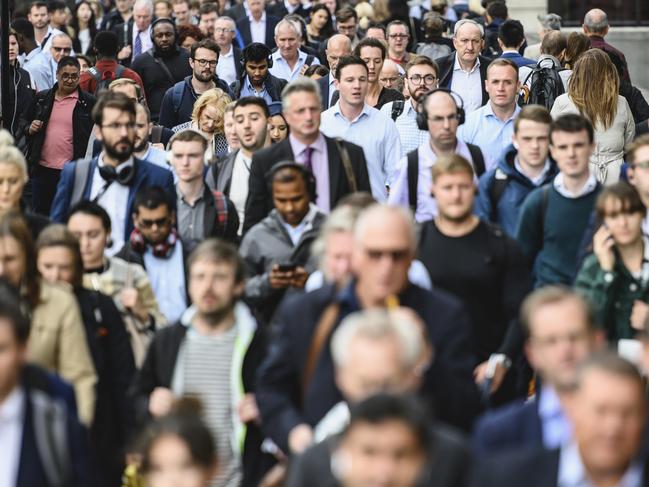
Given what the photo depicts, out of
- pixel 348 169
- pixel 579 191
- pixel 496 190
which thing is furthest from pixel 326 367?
pixel 348 169

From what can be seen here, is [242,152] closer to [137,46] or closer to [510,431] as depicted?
[510,431]

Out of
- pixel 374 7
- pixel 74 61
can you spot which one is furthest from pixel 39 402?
pixel 374 7

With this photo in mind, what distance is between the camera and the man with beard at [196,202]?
36.7ft

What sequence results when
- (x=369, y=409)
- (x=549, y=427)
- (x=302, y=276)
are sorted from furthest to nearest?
(x=302, y=276)
(x=549, y=427)
(x=369, y=409)

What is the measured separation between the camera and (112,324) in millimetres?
8695

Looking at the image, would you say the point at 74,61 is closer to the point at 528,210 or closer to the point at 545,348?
the point at 528,210

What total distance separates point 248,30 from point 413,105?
852 cm

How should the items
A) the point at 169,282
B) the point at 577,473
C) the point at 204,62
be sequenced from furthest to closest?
1. the point at 204,62
2. the point at 169,282
3. the point at 577,473

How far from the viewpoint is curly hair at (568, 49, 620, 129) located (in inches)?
527

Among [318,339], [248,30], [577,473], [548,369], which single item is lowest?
[577,473]

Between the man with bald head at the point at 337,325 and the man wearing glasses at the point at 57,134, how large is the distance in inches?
366

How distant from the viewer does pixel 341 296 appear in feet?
23.4

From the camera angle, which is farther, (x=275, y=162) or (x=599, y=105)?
(x=599, y=105)

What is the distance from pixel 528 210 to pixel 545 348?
11.5 feet
